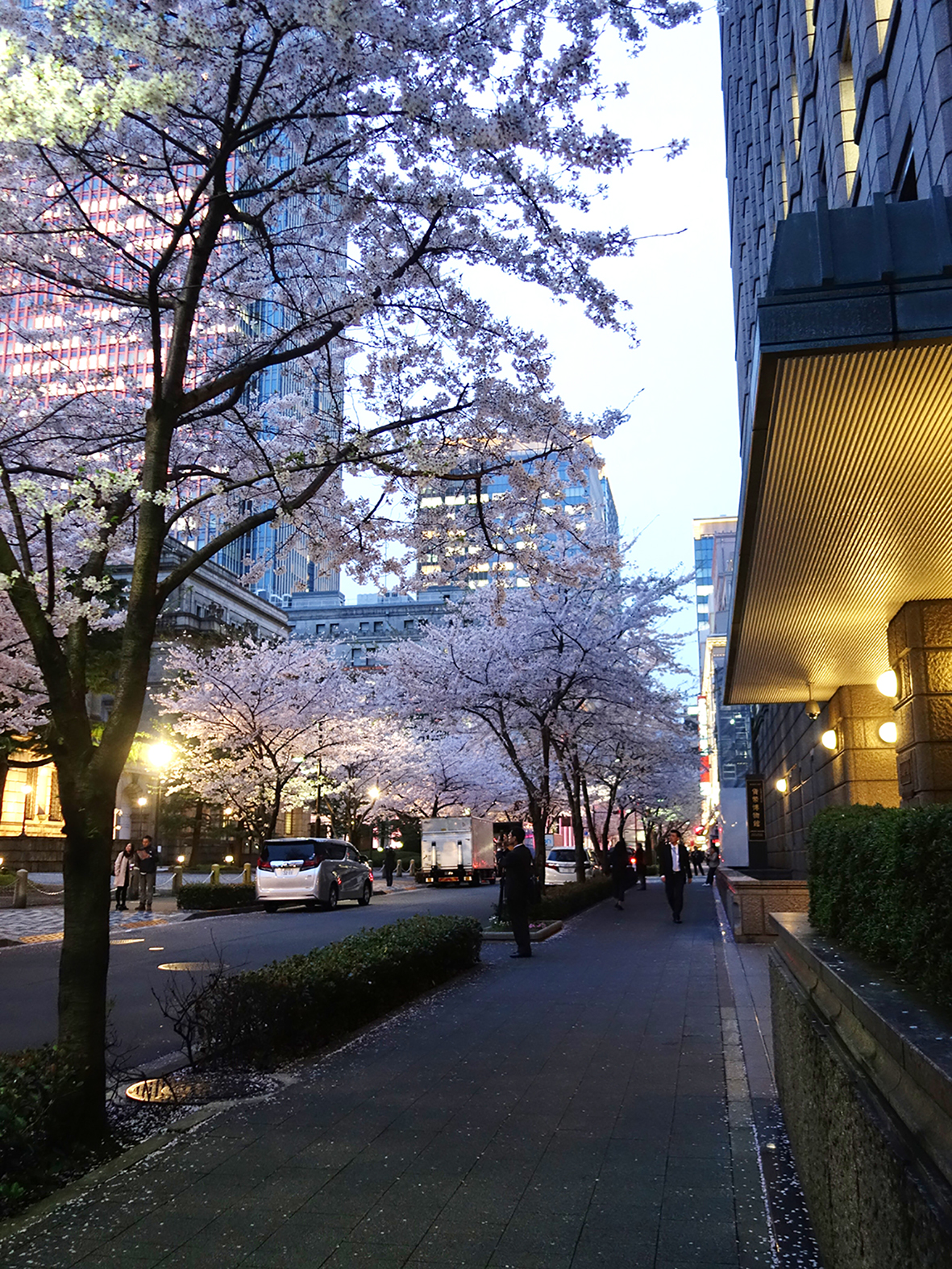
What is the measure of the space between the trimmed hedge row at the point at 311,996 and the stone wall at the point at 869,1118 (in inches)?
164

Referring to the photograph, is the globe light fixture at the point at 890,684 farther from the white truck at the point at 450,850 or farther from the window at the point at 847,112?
the white truck at the point at 450,850

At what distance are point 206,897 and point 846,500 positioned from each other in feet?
74.2

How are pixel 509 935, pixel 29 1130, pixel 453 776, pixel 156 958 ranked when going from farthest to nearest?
pixel 453 776 → pixel 509 935 → pixel 156 958 → pixel 29 1130

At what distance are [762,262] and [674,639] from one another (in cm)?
1181

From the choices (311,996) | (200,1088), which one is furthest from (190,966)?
(200,1088)

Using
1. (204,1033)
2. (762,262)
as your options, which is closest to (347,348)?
(204,1033)

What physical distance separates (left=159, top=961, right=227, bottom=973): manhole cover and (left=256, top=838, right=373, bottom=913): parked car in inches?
483

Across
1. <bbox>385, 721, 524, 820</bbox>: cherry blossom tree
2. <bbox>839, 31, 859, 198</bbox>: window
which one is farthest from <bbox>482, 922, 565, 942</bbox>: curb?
<bbox>385, 721, 524, 820</bbox>: cherry blossom tree

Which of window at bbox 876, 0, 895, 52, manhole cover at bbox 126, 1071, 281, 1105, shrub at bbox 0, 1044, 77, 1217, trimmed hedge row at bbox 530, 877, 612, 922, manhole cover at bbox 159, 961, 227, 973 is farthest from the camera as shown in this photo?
trimmed hedge row at bbox 530, 877, 612, 922

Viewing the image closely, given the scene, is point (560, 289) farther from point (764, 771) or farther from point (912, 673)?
point (764, 771)

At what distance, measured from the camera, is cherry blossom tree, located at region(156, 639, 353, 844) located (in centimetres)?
3672

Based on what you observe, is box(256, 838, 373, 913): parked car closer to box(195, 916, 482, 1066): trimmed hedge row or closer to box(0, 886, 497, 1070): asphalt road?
box(0, 886, 497, 1070): asphalt road

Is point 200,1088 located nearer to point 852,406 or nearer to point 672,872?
point 852,406

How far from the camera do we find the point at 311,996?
8180 millimetres
